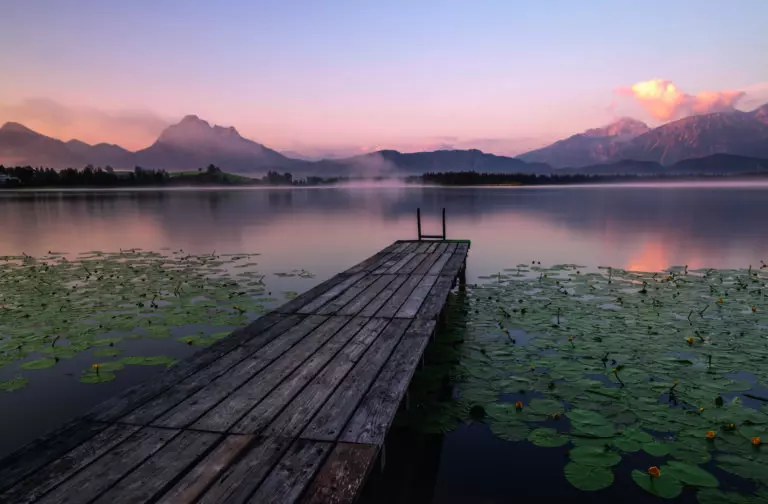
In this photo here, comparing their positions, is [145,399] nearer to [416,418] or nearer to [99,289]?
[416,418]

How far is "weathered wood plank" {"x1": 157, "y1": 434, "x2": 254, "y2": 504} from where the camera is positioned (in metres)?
2.66

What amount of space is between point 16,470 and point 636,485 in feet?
16.0

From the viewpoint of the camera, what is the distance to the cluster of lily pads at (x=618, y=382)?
4242 mm

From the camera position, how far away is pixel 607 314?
8.94 meters

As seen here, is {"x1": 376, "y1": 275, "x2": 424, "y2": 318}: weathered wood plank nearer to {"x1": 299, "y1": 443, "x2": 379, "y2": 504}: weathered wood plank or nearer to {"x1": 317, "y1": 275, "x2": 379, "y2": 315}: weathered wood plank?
{"x1": 317, "y1": 275, "x2": 379, "y2": 315}: weathered wood plank

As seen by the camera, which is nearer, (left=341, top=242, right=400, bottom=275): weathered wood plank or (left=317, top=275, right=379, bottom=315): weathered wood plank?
(left=317, top=275, right=379, bottom=315): weathered wood plank

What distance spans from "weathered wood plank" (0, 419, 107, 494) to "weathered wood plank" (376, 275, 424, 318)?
402cm

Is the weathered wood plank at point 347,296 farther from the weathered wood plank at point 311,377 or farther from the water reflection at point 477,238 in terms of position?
the water reflection at point 477,238

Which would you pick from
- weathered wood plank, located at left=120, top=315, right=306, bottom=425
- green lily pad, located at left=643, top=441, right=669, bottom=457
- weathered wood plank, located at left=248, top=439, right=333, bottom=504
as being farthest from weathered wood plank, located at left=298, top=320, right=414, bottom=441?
green lily pad, located at left=643, top=441, right=669, bottom=457

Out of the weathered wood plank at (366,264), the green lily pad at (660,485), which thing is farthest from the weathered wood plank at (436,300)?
the green lily pad at (660,485)

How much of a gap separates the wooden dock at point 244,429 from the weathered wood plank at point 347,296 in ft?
3.34

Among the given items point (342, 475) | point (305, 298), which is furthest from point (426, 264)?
point (342, 475)

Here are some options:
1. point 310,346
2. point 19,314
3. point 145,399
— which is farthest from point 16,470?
point 19,314

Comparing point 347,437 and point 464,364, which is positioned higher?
point 347,437
